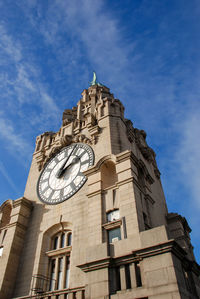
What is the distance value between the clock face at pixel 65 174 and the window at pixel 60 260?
284 cm

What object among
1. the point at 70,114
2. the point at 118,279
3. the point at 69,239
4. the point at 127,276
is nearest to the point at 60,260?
the point at 69,239

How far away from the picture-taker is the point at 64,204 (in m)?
19.5

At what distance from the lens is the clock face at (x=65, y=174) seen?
2056 cm

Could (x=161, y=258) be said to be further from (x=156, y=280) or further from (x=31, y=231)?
(x=31, y=231)

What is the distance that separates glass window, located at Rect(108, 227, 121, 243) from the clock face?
213 inches

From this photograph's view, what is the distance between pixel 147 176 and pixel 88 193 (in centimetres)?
528

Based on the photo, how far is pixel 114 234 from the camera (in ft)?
49.0

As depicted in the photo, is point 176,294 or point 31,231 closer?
point 176,294

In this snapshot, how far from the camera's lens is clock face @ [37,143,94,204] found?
810 inches

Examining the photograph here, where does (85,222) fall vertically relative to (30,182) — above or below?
below

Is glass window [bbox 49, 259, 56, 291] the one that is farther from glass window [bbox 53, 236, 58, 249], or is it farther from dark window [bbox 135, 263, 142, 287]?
dark window [bbox 135, 263, 142, 287]

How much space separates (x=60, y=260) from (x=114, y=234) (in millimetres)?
4759

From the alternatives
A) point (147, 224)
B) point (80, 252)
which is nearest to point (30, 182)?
point (80, 252)

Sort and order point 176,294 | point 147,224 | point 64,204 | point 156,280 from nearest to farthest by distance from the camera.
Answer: point 176,294
point 156,280
point 147,224
point 64,204
